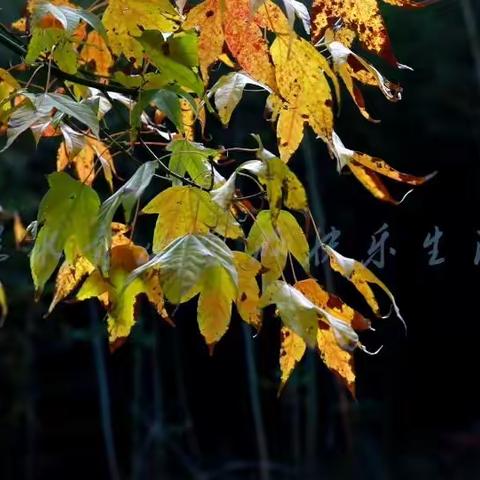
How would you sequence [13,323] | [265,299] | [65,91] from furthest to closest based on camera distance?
1. [13,323]
2. [65,91]
3. [265,299]

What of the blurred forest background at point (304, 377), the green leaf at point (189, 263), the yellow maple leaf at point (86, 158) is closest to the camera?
the green leaf at point (189, 263)

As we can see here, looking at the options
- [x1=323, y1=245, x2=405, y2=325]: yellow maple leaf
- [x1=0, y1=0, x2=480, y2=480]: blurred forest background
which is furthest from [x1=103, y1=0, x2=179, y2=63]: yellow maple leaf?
[x1=0, y1=0, x2=480, y2=480]: blurred forest background

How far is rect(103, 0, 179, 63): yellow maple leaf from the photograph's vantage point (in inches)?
12.8

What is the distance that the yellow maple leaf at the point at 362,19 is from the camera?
33 cm

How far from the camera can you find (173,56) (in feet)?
0.97

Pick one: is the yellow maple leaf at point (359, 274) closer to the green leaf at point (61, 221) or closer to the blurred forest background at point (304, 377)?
the green leaf at point (61, 221)

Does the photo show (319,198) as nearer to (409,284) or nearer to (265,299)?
(409,284)

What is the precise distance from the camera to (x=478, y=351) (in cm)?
318

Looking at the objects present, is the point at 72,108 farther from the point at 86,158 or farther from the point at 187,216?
the point at 86,158

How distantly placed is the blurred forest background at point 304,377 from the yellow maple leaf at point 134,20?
2.64 m

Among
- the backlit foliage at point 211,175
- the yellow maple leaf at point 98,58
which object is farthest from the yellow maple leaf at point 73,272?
the yellow maple leaf at point 98,58

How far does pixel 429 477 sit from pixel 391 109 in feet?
4.79

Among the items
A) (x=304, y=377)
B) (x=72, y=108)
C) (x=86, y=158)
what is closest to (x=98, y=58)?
(x=86, y=158)

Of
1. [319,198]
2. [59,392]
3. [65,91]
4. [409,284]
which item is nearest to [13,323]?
[59,392]
